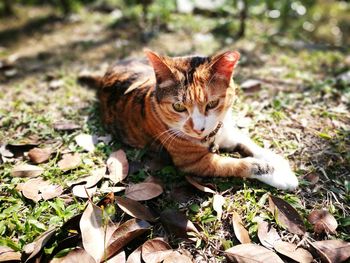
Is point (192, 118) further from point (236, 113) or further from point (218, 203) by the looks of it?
point (236, 113)

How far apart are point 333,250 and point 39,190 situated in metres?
2.25

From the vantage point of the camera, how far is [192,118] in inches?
104

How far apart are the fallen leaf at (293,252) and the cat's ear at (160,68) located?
1453mm

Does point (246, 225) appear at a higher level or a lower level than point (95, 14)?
lower

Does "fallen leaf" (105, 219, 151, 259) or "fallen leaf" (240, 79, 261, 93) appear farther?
"fallen leaf" (240, 79, 261, 93)

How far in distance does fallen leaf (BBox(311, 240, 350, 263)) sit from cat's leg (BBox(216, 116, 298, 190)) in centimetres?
53

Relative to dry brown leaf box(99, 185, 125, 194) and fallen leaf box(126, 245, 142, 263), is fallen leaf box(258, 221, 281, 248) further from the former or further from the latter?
dry brown leaf box(99, 185, 125, 194)

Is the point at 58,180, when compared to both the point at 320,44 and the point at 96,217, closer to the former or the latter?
the point at 96,217

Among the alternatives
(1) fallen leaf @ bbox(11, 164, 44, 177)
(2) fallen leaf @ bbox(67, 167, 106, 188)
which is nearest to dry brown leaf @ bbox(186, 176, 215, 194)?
(2) fallen leaf @ bbox(67, 167, 106, 188)

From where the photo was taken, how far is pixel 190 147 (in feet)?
9.62

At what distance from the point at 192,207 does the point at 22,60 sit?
3752mm

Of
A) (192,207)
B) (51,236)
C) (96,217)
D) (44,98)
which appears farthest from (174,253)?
(44,98)

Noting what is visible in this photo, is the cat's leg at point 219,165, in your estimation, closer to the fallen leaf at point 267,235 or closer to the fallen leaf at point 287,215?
the fallen leaf at point 287,215

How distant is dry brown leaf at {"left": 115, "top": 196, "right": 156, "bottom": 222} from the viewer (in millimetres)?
2549
